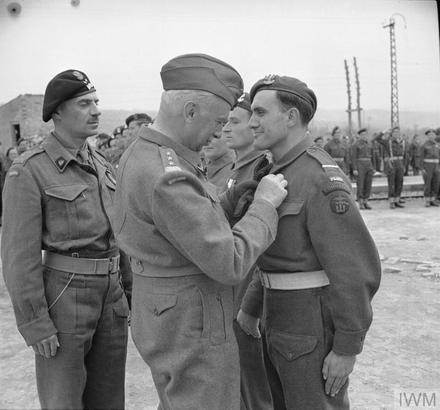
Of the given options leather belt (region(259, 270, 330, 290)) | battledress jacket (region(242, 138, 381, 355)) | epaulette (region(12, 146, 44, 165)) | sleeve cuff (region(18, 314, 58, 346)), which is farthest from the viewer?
epaulette (region(12, 146, 44, 165))

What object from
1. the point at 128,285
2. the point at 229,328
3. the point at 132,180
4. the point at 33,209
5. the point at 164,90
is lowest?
the point at 128,285

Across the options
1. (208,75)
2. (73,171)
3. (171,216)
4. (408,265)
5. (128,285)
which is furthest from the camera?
(408,265)

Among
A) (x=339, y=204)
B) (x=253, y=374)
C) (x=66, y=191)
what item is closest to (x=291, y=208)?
(x=339, y=204)

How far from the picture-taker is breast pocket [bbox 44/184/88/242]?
1916 mm

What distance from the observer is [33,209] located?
6.06 feet

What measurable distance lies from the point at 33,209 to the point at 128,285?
744 millimetres

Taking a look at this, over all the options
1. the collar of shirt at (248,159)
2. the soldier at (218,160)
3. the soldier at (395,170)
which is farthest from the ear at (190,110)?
the soldier at (395,170)

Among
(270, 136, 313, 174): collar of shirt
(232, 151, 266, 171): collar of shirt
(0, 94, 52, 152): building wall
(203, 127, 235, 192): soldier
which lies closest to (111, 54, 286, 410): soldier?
(270, 136, 313, 174): collar of shirt

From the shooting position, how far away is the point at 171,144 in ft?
4.78

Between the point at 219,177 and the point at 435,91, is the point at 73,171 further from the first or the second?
the point at 435,91

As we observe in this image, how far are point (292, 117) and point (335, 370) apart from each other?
0.94 meters

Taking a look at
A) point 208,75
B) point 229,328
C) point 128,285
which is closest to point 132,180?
point 208,75

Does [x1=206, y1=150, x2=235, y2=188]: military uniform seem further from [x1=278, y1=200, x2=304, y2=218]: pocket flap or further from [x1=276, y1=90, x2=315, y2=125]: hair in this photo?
[x1=278, y1=200, x2=304, y2=218]: pocket flap

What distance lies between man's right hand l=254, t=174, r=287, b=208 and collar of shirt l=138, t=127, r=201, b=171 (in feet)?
0.74
